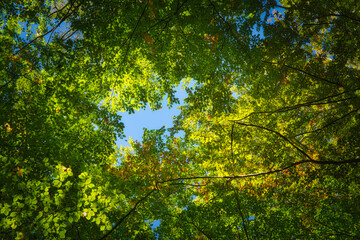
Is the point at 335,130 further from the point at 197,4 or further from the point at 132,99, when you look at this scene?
the point at 132,99

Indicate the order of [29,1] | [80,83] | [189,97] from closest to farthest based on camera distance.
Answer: [29,1]
[80,83]
[189,97]

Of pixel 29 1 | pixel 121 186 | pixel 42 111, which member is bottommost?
pixel 121 186

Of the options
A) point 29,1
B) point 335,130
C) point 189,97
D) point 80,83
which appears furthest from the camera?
point 189,97

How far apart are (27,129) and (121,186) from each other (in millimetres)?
3225

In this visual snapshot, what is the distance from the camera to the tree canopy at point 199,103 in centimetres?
429

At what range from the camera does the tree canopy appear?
429cm

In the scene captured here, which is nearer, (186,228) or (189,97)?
(186,228)

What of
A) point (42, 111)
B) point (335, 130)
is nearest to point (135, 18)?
point (42, 111)

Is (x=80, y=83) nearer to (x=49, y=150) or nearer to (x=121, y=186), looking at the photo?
(x=49, y=150)

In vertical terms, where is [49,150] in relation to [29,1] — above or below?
below

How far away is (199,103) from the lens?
21.1ft

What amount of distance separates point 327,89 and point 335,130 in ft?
3.51

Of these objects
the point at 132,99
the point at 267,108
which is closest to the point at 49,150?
the point at 132,99

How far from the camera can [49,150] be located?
5.15 meters
